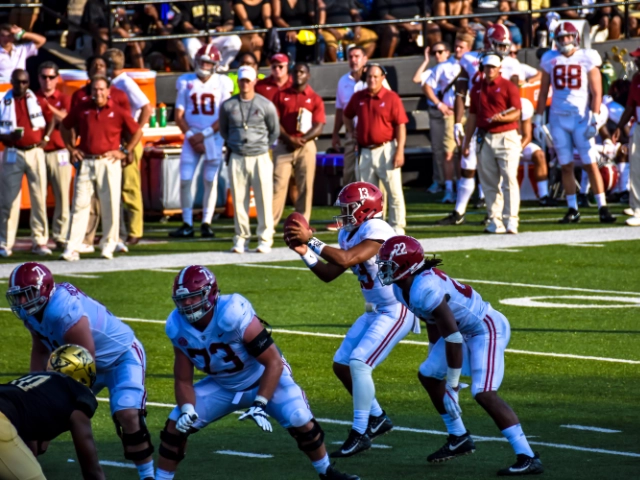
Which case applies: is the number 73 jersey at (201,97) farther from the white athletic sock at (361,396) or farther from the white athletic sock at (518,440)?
the white athletic sock at (518,440)

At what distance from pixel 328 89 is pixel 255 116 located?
8082 millimetres

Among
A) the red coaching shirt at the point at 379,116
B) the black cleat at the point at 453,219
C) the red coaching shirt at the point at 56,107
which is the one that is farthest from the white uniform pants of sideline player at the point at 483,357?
the black cleat at the point at 453,219

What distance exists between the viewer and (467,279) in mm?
14625

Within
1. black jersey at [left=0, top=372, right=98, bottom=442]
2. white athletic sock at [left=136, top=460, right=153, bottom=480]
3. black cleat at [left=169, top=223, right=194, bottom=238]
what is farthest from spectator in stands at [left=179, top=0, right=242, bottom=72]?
black jersey at [left=0, top=372, right=98, bottom=442]

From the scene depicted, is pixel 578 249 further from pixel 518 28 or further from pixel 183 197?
pixel 518 28

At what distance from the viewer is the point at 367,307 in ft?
29.3

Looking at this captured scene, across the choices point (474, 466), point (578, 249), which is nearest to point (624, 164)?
point (578, 249)

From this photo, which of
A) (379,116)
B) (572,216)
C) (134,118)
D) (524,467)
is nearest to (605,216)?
(572,216)

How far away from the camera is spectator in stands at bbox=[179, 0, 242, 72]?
2266 cm

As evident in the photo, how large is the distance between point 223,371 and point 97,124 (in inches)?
351

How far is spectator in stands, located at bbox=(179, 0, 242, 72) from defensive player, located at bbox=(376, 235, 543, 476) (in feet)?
48.1

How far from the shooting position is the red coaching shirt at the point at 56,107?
16.8 m

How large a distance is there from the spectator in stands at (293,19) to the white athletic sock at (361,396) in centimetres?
1577

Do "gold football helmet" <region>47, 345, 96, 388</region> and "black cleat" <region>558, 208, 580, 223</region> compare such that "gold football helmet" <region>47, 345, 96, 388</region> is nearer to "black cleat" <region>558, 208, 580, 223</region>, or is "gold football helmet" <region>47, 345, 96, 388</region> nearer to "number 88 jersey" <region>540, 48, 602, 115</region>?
"number 88 jersey" <region>540, 48, 602, 115</region>
